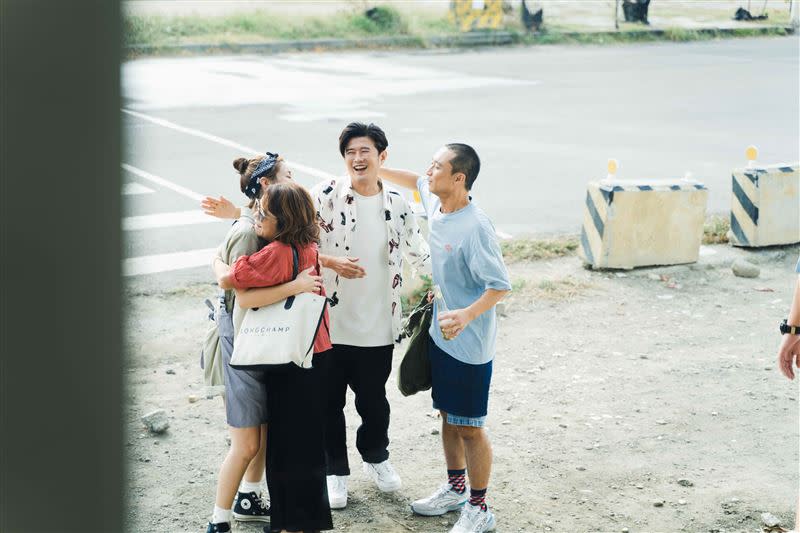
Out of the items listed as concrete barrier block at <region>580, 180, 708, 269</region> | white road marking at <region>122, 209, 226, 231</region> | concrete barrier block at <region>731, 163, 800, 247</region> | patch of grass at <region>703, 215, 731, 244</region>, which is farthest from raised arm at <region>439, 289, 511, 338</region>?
white road marking at <region>122, 209, 226, 231</region>

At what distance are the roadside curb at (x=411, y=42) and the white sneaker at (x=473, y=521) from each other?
56.1ft

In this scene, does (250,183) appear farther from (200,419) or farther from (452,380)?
(200,419)

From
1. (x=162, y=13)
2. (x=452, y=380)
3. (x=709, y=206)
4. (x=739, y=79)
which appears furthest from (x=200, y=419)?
(x=162, y=13)

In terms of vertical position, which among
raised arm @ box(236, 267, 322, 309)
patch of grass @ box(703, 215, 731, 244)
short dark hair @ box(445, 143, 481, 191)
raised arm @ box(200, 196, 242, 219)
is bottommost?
patch of grass @ box(703, 215, 731, 244)

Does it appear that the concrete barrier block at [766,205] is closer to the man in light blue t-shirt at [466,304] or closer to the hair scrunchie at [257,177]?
the man in light blue t-shirt at [466,304]

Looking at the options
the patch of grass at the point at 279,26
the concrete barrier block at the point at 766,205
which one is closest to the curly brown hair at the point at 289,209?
the concrete barrier block at the point at 766,205

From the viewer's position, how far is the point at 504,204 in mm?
10453

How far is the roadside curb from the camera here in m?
21.2

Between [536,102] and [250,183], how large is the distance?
12753 mm

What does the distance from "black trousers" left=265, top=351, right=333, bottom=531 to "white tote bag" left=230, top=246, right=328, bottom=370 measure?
145 mm

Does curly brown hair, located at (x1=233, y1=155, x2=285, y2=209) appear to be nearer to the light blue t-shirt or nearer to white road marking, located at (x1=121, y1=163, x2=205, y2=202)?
the light blue t-shirt

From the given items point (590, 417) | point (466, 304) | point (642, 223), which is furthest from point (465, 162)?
point (642, 223)

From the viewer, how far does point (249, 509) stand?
4418mm

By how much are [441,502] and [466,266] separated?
1169 mm
